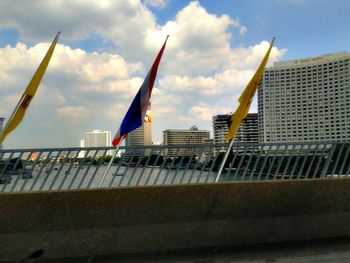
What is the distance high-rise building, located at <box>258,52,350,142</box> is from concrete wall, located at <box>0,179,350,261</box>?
23.8m

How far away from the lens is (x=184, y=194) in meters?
5.56

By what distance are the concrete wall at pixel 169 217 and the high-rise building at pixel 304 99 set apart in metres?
23.8

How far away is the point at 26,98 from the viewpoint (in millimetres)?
6586

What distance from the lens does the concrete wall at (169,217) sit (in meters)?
5.14

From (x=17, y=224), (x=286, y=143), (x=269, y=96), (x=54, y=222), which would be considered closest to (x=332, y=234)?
(x=286, y=143)

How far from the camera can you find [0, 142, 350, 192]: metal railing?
5.46 meters

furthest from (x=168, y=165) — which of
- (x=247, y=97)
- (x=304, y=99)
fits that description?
(x=304, y=99)

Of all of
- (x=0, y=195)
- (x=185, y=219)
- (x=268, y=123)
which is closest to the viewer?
(x=0, y=195)

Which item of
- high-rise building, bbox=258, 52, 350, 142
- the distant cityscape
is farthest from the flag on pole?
high-rise building, bbox=258, 52, 350, 142

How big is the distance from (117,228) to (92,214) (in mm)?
366

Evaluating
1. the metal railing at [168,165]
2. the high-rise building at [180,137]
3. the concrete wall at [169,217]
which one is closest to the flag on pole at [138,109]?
the metal railing at [168,165]

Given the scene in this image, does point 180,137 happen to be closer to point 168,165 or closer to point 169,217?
point 168,165

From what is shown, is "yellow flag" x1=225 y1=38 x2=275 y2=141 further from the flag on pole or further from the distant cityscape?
the distant cityscape

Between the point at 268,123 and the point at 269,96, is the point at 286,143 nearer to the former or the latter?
the point at 269,96
